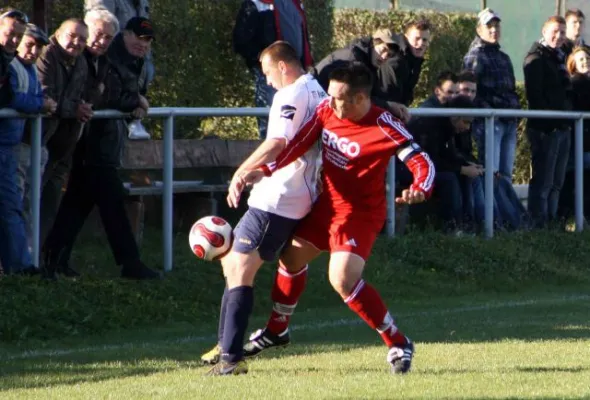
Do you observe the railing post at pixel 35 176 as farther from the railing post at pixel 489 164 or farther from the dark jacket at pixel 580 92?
the dark jacket at pixel 580 92

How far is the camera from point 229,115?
13.1 metres

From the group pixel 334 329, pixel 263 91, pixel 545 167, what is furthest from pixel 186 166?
pixel 545 167

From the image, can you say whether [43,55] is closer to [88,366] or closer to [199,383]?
[88,366]

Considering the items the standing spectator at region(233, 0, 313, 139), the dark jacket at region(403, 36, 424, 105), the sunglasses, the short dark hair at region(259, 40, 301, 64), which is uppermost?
the sunglasses

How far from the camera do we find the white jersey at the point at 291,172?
356 inches

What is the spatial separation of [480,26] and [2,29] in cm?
698

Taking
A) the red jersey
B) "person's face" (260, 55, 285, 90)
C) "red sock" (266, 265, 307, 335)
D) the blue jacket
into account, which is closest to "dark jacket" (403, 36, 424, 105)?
the blue jacket

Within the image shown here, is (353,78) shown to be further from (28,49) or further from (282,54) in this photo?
(28,49)

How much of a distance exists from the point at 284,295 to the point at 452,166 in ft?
20.5

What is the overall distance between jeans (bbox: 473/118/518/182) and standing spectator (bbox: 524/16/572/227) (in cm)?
53

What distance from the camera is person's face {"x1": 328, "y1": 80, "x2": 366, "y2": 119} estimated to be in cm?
883

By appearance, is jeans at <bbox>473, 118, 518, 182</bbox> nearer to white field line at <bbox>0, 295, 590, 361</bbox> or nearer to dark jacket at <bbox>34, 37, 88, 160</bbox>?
white field line at <bbox>0, 295, 590, 361</bbox>

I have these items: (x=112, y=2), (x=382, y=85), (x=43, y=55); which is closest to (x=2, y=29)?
(x=43, y=55)

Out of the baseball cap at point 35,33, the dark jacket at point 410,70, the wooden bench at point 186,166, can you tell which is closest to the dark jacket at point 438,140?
the dark jacket at point 410,70
